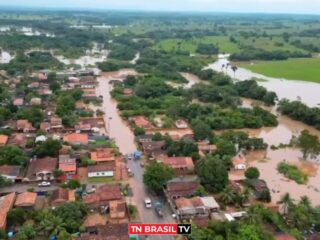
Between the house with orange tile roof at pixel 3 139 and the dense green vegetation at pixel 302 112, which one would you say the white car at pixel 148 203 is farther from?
the dense green vegetation at pixel 302 112

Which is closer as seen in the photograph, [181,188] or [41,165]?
[181,188]

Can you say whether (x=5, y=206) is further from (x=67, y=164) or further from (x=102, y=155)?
(x=102, y=155)

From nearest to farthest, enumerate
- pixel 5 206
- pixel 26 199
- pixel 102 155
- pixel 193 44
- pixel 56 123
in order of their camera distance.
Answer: pixel 5 206 → pixel 26 199 → pixel 102 155 → pixel 56 123 → pixel 193 44

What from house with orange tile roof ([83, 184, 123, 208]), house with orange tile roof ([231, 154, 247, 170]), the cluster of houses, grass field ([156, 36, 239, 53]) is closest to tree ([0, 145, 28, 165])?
the cluster of houses

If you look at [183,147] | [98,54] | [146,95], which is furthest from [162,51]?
[183,147]

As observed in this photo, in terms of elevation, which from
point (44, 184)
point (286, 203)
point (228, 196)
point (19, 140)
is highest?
point (286, 203)

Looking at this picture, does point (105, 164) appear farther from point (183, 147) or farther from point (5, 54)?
point (5, 54)

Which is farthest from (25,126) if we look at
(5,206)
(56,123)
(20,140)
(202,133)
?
(202,133)

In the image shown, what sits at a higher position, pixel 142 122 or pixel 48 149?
pixel 48 149
